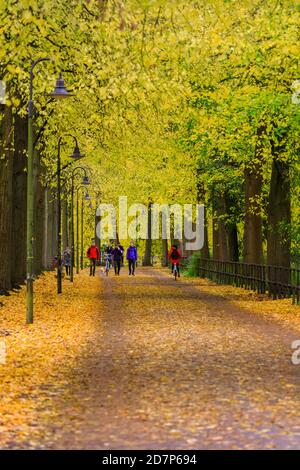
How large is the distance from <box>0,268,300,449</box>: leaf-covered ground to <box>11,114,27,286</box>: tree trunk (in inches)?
350

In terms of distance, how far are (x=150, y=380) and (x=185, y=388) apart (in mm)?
916

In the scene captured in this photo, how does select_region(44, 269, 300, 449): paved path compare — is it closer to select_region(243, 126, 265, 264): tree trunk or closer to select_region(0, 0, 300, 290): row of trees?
select_region(0, 0, 300, 290): row of trees

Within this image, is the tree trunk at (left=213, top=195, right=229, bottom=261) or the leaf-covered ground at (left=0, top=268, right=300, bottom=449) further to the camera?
the tree trunk at (left=213, top=195, right=229, bottom=261)

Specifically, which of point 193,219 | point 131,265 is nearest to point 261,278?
point 193,219

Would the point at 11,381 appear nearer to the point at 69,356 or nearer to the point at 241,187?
the point at 69,356

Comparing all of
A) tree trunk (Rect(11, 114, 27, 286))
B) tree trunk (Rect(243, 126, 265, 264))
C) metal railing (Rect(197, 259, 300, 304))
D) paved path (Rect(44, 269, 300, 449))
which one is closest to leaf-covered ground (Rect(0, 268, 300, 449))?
paved path (Rect(44, 269, 300, 449))

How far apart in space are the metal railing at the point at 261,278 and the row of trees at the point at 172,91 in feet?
2.33

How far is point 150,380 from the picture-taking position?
15.1m

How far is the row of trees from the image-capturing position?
20.3 metres

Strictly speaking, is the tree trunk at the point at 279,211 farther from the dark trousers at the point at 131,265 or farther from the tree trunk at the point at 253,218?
the dark trousers at the point at 131,265

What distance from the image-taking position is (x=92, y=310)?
31297mm

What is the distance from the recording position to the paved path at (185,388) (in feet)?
35.2

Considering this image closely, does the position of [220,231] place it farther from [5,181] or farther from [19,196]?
[5,181]
